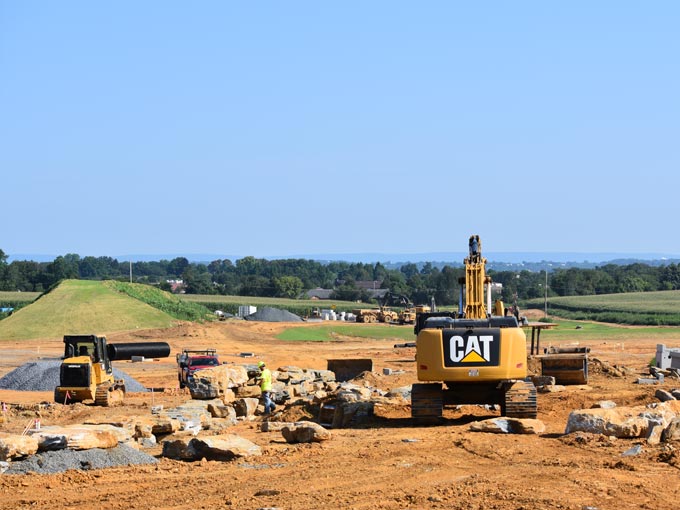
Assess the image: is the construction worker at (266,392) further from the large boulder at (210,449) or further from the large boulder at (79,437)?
the large boulder at (210,449)

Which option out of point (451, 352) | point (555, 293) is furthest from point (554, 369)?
point (555, 293)

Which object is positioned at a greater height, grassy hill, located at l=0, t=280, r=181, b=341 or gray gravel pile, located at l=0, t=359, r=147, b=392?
grassy hill, located at l=0, t=280, r=181, b=341

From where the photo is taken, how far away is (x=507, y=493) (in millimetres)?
12453

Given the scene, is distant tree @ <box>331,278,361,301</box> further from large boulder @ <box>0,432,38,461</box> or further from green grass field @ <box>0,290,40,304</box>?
large boulder @ <box>0,432,38,461</box>

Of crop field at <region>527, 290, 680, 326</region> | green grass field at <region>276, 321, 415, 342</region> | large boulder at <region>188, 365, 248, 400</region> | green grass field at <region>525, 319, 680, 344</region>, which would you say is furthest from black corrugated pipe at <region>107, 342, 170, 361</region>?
crop field at <region>527, 290, 680, 326</region>

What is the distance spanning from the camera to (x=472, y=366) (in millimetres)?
18828

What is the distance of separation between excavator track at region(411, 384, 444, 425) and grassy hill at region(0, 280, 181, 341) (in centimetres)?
4777

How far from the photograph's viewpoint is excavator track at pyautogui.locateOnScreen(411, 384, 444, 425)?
19516 millimetres

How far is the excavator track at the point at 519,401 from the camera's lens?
1948cm

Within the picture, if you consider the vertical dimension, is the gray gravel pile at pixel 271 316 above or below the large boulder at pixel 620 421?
below

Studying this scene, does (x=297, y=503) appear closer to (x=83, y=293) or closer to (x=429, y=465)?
(x=429, y=465)

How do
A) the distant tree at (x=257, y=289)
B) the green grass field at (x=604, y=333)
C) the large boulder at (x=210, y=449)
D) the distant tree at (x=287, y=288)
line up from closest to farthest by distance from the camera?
1. the large boulder at (x=210, y=449)
2. the green grass field at (x=604, y=333)
3. the distant tree at (x=257, y=289)
4. the distant tree at (x=287, y=288)

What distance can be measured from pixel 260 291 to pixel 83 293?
70.9m

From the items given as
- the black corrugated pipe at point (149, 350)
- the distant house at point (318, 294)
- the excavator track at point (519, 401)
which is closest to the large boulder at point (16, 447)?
the excavator track at point (519, 401)
